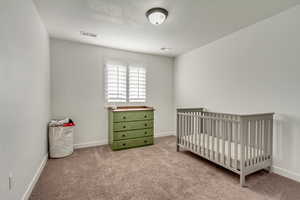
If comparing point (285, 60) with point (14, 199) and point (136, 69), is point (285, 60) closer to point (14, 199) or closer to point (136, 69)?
point (136, 69)

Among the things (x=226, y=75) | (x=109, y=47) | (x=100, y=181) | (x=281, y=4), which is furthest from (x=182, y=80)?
(x=100, y=181)

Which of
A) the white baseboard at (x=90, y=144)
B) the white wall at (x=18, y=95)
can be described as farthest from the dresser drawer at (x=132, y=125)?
the white wall at (x=18, y=95)

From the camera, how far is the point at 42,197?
1.57 metres

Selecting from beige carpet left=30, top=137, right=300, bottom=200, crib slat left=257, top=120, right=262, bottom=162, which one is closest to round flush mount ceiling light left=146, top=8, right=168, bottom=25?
crib slat left=257, top=120, right=262, bottom=162

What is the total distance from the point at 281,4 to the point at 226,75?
4.10 ft

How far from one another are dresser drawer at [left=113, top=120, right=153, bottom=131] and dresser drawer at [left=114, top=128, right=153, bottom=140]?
3.3 inches

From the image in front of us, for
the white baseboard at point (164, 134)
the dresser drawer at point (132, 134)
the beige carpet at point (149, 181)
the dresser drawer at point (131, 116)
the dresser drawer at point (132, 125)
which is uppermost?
the dresser drawer at point (131, 116)

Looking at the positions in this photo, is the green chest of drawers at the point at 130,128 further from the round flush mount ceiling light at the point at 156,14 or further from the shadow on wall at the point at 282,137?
the shadow on wall at the point at 282,137

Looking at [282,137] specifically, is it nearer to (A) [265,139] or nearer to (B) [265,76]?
(A) [265,139]

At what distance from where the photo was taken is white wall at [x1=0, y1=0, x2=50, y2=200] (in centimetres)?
113

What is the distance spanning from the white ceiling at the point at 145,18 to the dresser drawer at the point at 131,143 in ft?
7.38

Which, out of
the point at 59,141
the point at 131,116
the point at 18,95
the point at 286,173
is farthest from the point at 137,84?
the point at 286,173

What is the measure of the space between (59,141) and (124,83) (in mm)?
1887

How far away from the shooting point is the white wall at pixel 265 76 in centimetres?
192
